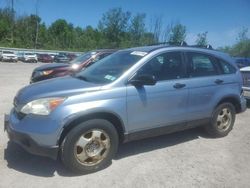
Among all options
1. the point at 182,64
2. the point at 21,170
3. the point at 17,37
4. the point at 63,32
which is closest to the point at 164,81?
the point at 182,64

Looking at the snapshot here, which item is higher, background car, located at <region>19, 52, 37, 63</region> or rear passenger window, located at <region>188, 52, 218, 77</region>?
background car, located at <region>19, 52, 37, 63</region>

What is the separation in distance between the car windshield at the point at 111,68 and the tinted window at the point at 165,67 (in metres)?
0.21

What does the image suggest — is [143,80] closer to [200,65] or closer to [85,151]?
[85,151]

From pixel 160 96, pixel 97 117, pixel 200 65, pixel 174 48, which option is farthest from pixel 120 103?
pixel 200 65

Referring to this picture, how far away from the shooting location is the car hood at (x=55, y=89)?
4262 mm

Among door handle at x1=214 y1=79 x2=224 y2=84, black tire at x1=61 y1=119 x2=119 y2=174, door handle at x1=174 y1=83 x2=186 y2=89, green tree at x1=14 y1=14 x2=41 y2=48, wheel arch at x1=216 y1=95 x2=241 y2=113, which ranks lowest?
black tire at x1=61 y1=119 x2=119 y2=174

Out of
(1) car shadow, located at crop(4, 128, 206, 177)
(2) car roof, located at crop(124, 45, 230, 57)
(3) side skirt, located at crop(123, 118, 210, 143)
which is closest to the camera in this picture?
(1) car shadow, located at crop(4, 128, 206, 177)

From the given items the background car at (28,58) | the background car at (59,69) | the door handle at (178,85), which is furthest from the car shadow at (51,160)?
the background car at (28,58)

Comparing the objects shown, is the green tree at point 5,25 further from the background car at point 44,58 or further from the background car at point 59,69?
the background car at point 59,69

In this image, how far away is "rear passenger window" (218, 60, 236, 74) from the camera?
20.1 feet

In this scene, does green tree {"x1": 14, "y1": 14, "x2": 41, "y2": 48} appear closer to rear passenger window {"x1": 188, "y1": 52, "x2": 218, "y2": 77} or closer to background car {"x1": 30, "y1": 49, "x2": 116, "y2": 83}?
background car {"x1": 30, "y1": 49, "x2": 116, "y2": 83}

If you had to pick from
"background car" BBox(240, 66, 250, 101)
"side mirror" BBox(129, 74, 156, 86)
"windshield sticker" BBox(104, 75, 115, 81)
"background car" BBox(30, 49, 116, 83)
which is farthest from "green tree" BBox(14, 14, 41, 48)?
"side mirror" BBox(129, 74, 156, 86)

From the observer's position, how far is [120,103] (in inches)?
179

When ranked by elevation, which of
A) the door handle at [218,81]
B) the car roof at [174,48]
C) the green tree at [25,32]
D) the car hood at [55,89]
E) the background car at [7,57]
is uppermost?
the green tree at [25,32]
